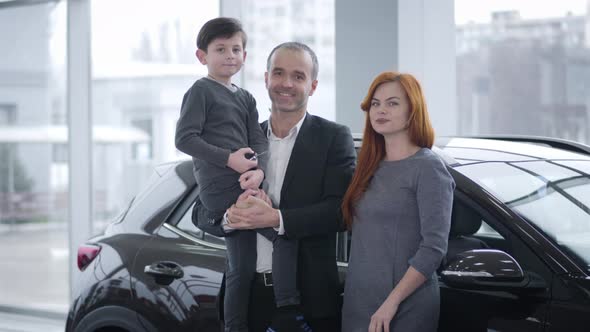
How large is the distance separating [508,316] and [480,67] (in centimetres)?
340

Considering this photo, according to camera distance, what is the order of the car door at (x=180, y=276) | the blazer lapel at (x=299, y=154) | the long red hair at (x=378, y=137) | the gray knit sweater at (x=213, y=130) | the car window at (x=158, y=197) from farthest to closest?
the car window at (x=158, y=197), the car door at (x=180, y=276), the gray knit sweater at (x=213, y=130), the blazer lapel at (x=299, y=154), the long red hair at (x=378, y=137)

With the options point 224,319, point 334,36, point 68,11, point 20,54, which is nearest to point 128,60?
point 68,11

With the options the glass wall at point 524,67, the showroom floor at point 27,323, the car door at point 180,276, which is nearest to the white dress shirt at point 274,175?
the car door at point 180,276

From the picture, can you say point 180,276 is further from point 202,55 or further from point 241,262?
point 202,55

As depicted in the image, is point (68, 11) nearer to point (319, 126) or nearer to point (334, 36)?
point (334, 36)

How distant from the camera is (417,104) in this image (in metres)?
2.31

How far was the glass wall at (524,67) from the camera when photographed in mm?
5062

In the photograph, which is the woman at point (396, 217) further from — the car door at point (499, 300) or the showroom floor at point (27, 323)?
the showroom floor at point (27, 323)

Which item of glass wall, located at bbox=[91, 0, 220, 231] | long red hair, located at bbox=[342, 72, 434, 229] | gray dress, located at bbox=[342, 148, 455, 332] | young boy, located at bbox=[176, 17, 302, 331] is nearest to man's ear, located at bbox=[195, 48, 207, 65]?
young boy, located at bbox=[176, 17, 302, 331]

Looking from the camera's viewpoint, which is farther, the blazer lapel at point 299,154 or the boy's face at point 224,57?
the boy's face at point 224,57

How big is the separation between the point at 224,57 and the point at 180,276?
83 cm

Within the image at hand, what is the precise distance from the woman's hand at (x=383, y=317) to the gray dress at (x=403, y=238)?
0.15ft

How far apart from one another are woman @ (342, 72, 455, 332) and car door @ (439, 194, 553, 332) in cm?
12

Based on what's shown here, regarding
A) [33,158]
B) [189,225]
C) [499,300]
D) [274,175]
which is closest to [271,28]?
[33,158]
